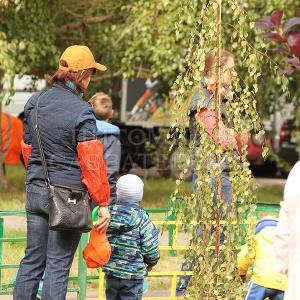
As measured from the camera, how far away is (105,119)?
802 centimetres

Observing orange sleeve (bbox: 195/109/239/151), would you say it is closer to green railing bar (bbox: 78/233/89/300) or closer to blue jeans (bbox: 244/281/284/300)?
blue jeans (bbox: 244/281/284/300)

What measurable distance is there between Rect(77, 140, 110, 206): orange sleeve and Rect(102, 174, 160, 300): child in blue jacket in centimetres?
33

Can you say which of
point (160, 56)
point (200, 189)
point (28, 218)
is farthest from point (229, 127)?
point (160, 56)

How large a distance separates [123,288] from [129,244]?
280 millimetres

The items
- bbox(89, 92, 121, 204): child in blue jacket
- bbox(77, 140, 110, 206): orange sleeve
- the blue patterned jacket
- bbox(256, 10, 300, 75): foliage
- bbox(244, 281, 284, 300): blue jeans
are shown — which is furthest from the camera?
bbox(89, 92, 121, 204): child in blue jacket

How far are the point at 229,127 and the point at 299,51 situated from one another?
292 cm

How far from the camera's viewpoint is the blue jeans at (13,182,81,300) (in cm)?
555

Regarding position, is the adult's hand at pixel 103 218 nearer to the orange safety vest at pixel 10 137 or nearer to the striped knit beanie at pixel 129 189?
the striped knit beanie at pixel 129 189

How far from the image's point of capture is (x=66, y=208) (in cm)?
543

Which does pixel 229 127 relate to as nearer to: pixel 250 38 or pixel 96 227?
pixel 96 227

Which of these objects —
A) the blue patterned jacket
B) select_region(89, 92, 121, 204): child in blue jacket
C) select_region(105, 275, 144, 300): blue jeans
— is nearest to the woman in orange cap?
the blue patterned jacket

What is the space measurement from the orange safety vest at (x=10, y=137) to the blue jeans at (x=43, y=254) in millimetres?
11477

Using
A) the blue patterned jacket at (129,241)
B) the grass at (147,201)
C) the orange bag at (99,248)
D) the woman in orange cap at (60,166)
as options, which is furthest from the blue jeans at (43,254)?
the grass at (147,201)

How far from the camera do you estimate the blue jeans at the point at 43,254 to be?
18.2ft
